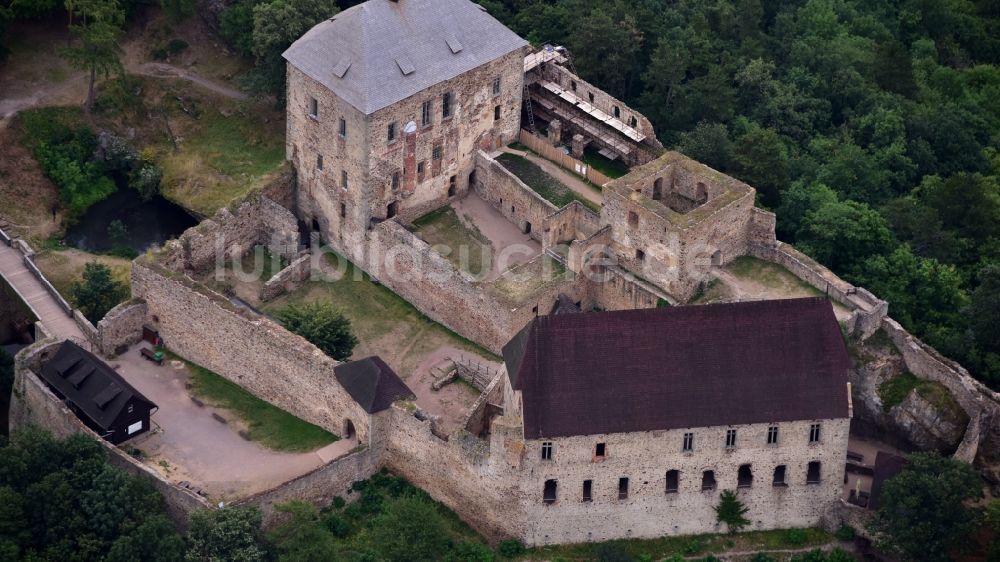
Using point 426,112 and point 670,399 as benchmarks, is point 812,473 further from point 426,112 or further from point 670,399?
point 426,112

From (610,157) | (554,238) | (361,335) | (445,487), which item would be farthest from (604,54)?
(445,487)

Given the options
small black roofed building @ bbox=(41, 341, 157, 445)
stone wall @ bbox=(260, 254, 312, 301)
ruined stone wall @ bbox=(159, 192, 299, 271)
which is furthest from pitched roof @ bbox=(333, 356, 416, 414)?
ruined stone wall @ bbox=(159, 192, 299, 271)

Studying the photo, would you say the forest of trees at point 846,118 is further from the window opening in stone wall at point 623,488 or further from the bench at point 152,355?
the bench at point 152,355

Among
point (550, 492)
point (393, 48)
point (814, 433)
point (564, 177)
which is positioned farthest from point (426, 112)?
point (814, 433)

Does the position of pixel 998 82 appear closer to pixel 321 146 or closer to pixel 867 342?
pixel 867 342

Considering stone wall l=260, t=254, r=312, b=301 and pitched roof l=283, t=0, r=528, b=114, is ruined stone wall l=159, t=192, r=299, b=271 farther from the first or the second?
pitched roof l=283, t=0, r=528, b=114
